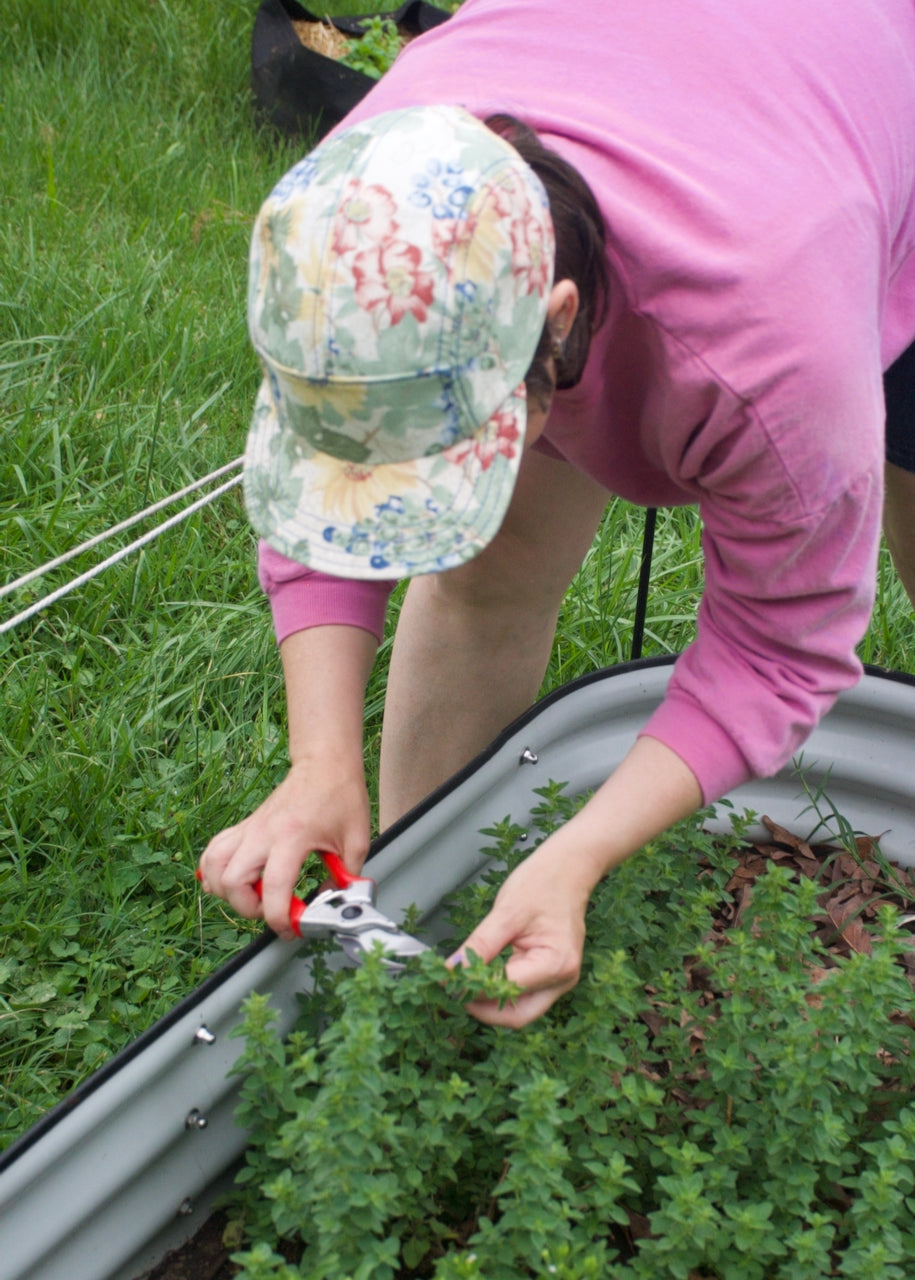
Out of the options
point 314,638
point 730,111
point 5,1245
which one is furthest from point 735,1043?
point 730,111

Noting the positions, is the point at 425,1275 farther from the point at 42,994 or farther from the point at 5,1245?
the point at 42,994

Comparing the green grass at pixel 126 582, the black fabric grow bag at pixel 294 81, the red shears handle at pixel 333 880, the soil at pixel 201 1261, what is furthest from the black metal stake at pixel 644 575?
the black fabric grow bag at pixel 294 81

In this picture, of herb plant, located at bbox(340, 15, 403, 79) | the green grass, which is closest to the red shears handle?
the green grass

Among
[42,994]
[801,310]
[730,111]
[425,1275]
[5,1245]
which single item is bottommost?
[42,994]

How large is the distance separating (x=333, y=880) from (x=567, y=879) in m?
0.29

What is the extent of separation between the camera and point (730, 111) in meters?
1.17

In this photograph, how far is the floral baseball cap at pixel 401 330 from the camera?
97 centimetres

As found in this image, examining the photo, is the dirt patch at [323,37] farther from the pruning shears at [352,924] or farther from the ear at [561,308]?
the pruning shears at [352,924]

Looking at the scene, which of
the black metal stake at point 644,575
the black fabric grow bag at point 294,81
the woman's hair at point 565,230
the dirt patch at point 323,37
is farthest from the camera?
the dirt patch at point 323,37

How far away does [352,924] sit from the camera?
4.23 feet

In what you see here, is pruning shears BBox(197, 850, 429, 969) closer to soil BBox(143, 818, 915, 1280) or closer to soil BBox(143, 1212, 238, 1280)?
soil BBox(143, 1212, 238, 1280)

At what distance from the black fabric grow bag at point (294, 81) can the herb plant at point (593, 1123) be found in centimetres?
324

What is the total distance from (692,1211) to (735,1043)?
0.23 meters

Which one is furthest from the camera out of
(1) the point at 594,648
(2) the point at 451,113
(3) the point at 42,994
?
(1) the point at 594,648
